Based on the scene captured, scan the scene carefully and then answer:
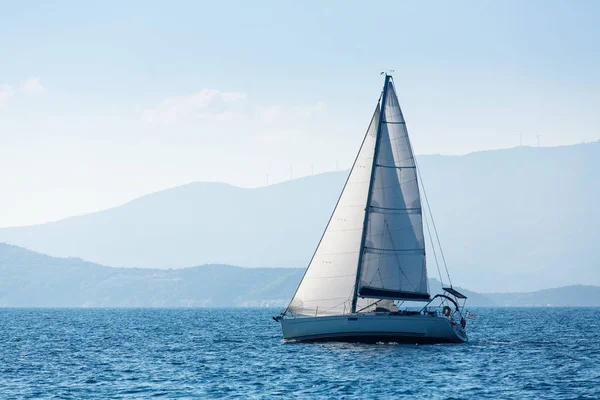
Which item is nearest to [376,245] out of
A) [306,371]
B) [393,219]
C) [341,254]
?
[393,219]

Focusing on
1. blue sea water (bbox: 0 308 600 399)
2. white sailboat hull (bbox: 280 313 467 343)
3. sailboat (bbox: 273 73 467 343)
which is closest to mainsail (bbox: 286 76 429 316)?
sailboat (bbox: 273 73 467 343)

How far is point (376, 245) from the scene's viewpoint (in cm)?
6272

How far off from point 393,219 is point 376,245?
219 cm

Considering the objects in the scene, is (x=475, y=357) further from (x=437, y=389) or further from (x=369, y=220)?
(x=437, y=389)

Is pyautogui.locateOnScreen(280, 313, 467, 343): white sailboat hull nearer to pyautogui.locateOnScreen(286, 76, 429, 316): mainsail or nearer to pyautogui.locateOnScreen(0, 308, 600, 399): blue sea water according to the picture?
pyautogui.locateOnScreen(0, 308, 600, 399): blue sea water

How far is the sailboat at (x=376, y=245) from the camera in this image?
62250mm

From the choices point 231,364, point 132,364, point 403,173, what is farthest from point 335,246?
point 132,364

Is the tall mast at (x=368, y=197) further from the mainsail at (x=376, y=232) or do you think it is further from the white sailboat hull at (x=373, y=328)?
Result: the white sailboat hull at (x=373, y=328)

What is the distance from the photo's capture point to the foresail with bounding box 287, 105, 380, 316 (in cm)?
6222

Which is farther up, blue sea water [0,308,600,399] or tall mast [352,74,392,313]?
tall mast [352,74,392,313]

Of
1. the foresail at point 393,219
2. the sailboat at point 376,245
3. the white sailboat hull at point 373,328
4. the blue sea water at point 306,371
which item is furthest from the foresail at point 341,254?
the blue sea water at point 306,371

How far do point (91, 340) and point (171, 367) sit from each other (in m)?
34.5

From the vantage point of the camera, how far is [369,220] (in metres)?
62.8

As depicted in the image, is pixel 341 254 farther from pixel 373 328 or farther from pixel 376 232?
pixel 373 328
